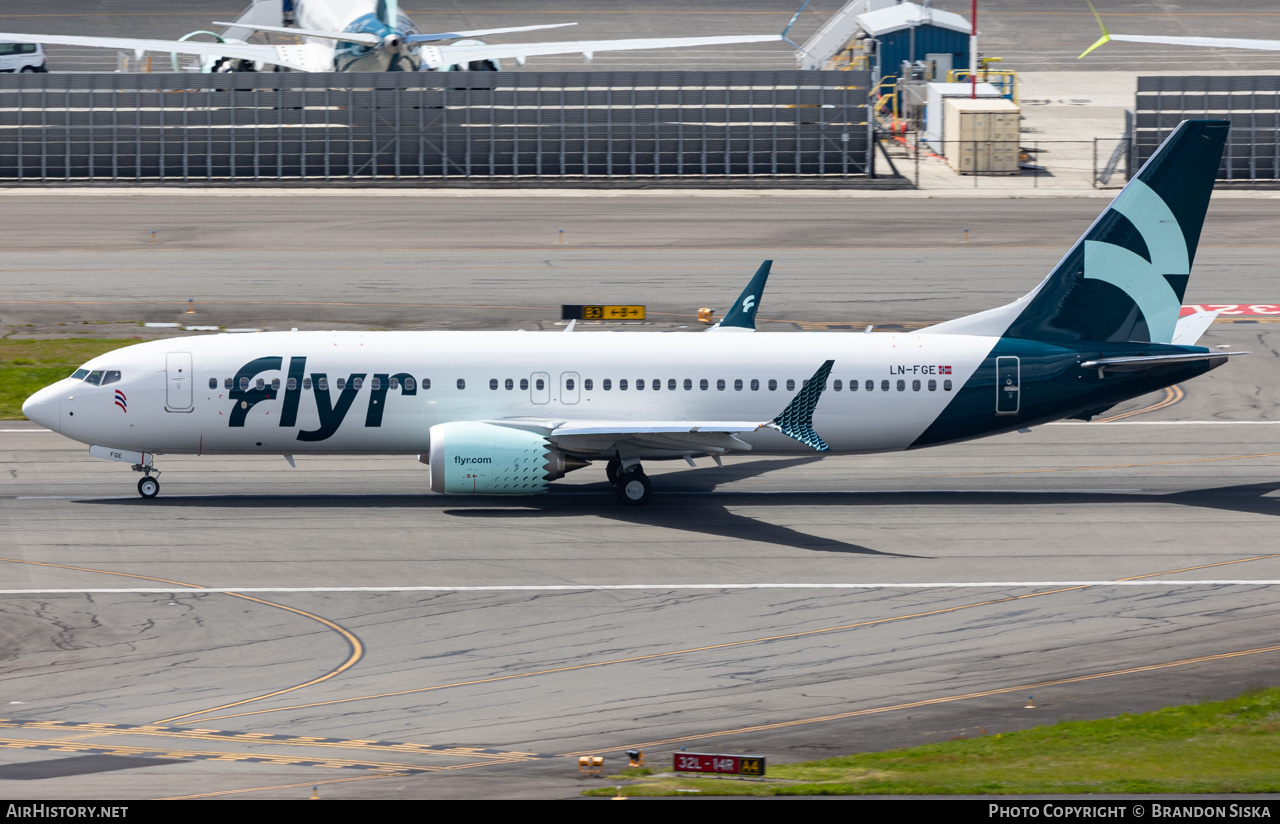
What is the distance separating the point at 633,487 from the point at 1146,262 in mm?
14336

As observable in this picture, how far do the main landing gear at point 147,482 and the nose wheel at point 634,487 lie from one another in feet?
38.0

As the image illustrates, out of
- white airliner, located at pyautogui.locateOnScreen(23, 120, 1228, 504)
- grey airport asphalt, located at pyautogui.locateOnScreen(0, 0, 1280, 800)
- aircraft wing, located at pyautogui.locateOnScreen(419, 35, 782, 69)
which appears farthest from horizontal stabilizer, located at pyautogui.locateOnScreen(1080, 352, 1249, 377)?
aircraft wing, located at pyautogui.locateOnScreen(419, 35, 782, 69)

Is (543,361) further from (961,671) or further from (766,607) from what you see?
(961,671)

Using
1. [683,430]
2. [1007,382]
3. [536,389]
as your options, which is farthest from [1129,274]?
[536,389]

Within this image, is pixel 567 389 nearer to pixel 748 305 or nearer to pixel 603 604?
pixel 748 305

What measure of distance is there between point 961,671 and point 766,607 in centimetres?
468

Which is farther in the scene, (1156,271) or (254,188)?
(254,188)

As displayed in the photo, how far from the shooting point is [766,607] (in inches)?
1158

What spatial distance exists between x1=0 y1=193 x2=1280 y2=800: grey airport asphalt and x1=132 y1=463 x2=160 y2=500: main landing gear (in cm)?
58

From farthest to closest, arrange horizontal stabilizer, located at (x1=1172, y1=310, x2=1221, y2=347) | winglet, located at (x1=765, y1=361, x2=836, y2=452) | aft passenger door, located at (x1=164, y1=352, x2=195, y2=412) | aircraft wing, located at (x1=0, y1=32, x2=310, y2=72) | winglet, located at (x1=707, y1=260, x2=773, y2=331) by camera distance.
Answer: aircraft wing, located at (x1=0, y1=32, x2=310, y2=72), winglet, located at (x1=707, y1=260, x2=773, y2=331), horizontal stabilizer, located at (x1=1172, y1=310, x2=1221, y2=347), aft passenger door, located at (x1=164, y1=352, x2=195, y2=412), winglet, located at (x1=765, y1=361, x2=836, y2=452)

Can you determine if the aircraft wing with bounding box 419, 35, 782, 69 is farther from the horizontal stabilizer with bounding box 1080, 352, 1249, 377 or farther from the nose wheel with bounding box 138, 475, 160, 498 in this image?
the nose wheel with bounding box 138, 475, 160, 498

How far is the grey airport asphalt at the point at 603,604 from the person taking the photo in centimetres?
2277

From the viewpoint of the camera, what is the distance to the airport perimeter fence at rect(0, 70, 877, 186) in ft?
269
